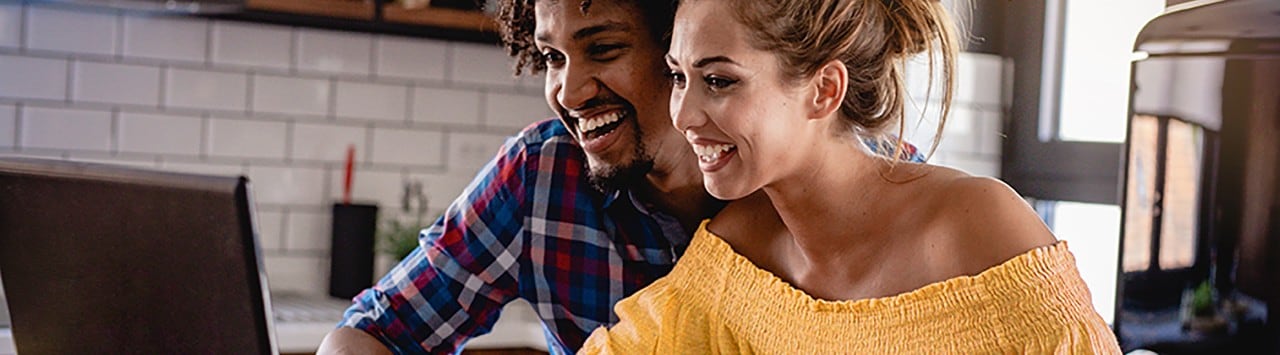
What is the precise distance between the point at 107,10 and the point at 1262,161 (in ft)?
6.73

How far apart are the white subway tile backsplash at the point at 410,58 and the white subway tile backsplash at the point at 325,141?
0.44ft

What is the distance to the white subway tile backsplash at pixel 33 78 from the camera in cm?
260

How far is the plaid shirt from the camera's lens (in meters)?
1.59

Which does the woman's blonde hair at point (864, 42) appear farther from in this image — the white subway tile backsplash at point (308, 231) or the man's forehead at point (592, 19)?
the white subway tile backsplash at point (308, 231)

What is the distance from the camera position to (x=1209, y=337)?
4.61ft

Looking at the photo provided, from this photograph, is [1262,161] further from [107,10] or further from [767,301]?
[107,10]

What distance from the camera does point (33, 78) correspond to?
8.59ft

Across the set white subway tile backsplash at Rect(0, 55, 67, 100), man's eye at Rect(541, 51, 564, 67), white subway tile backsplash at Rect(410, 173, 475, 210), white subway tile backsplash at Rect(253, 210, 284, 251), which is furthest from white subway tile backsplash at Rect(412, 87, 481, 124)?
man's eye at Rect(541, 51, 564, 67)

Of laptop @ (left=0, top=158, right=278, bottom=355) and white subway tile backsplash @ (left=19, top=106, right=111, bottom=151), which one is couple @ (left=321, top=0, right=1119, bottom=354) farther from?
white subway tile backsplash @ (left=19, top=106, right=111, bottom=151)

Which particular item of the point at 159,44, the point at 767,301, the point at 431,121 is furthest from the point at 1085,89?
the point at 159,44

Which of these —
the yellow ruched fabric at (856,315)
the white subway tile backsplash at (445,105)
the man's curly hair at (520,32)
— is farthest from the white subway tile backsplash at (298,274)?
the yellow ruched fabric at (856,315)

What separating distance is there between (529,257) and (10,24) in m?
1.41

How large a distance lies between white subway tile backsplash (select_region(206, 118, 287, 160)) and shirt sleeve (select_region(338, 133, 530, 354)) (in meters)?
1.13

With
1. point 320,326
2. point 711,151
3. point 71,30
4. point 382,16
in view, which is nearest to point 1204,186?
point 711,151
